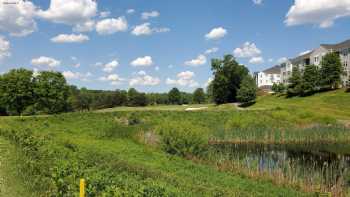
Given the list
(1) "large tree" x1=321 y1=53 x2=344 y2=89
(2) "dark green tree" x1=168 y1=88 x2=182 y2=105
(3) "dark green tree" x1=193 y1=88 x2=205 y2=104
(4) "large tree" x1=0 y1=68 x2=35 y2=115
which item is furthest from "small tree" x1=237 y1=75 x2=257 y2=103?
(2) "dark green tree" x1=168 y1=88 x2=182 y2=105

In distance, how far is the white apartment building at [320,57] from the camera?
68125mm

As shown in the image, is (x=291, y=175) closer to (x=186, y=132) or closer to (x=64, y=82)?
(x=186, y=132)

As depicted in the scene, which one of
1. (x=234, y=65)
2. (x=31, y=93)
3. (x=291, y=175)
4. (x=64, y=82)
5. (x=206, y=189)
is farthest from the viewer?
(x=234, y=65)

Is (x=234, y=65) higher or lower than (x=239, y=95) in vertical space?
higher

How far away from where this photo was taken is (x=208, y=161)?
1714 centimetres

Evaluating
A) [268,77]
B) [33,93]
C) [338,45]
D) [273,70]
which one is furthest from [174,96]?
[33,93]

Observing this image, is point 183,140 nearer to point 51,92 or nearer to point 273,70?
point 51,92

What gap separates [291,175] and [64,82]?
58.3m

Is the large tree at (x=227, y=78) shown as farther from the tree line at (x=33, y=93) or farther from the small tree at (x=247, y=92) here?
the tree line at (x=33, y=93)

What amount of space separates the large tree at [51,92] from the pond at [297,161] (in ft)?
142

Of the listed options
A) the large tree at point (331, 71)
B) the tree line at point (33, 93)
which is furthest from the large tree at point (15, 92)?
the large tree at point (331, 71)

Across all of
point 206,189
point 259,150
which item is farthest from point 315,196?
point 259,150

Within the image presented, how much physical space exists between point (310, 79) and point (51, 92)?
51.5 m

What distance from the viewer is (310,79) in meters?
65.8
